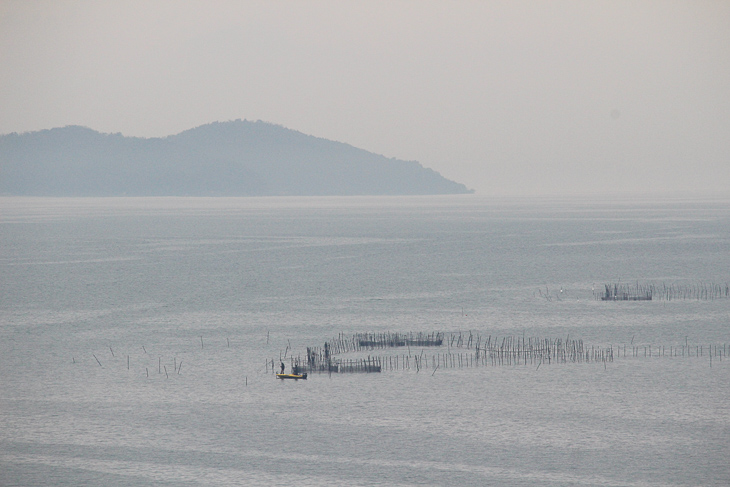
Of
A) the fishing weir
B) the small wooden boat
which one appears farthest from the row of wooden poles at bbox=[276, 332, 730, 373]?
the small wooden boat

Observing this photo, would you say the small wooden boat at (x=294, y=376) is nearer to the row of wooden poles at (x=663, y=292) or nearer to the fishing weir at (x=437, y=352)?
the fishing weir at (x=437, y=352)

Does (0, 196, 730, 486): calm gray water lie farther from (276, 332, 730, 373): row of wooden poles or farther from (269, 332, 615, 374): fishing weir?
(269, 332, 615, 374): fishing weir

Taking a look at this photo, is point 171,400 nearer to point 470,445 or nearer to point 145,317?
point 470,445

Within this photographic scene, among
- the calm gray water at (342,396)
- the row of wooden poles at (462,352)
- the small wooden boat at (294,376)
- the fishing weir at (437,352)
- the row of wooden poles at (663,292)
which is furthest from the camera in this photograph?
the row of wooden poles at (663,292)

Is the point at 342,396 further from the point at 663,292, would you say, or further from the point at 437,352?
the point at 663,292

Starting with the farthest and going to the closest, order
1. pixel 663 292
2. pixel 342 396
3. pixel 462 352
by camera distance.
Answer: pixel 663 292, pixel 462 352, pixel 342 396

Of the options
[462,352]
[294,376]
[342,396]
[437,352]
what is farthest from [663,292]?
[342,396]

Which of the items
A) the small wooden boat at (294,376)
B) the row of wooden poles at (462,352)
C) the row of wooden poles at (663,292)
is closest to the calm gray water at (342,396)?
the small wooden boat at (294,376)

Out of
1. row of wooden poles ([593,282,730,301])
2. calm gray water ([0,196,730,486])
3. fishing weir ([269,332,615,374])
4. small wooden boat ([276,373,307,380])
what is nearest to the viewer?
calm gray water ([0,196,730,486])
